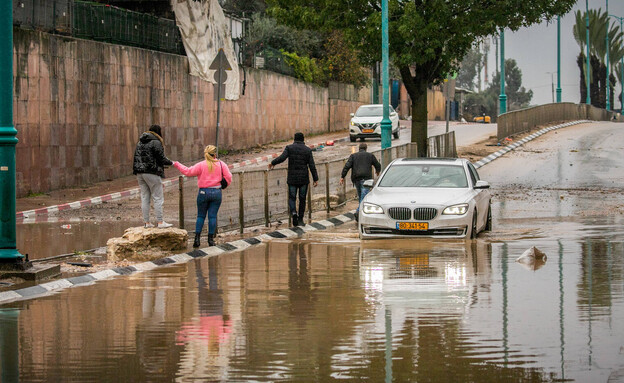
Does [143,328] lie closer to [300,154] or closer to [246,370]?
[246,370]

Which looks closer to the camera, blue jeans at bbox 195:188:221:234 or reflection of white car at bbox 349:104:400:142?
blue jeans at bbox 195:188:221:234

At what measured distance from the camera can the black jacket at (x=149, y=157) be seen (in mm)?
18203

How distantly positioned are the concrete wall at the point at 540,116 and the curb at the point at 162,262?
2616cm

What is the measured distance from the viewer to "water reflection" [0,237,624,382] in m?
7.92

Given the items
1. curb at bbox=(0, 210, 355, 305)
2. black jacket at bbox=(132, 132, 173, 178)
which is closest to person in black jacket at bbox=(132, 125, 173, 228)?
black jacket at bbox=(132, 132, 173, 178)

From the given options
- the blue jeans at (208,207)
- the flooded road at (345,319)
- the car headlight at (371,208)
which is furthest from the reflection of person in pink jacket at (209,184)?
the car headlight at (371,208)

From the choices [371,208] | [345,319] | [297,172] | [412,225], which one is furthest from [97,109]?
[345,319]

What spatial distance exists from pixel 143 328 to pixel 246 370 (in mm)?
2236

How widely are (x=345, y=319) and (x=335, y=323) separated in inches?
9.7

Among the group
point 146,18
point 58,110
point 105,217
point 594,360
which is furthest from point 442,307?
point 146,18

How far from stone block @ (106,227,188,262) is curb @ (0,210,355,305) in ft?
1.19

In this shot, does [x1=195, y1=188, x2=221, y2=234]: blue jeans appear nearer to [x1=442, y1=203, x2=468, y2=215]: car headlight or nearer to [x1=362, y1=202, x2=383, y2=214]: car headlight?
[x1=362, y1=202, x2=383, y2=214]: car headlight

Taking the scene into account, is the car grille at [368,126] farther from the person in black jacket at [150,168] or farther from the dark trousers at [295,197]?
the person in black jacket at [150,168]

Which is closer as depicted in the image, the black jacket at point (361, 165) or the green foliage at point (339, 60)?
the black jacket at point (361, 165)
